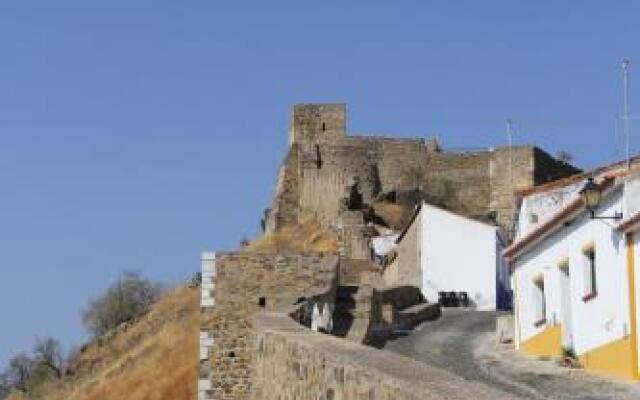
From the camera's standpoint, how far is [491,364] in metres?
20.2

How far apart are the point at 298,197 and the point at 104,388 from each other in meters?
18.2

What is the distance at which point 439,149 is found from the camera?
61781 mm

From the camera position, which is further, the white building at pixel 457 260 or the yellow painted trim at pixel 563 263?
the white building at pixel 457 260

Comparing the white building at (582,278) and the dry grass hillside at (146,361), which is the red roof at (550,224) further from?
the dry grass hillside at (146,361)

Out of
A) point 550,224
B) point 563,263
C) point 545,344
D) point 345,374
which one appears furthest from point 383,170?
point 345,374

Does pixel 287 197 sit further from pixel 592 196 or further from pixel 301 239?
pixel 592 196

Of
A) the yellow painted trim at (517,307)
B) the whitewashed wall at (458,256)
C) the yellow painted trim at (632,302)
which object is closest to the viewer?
the yellow painted trim at (632,302)

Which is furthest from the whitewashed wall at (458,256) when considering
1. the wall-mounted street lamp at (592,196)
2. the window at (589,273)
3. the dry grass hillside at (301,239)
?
the wall-mounted street lamp at (592,196)

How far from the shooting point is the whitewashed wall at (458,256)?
37781 mm

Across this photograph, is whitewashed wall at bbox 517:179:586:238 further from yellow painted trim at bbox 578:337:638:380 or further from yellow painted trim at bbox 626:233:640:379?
yellow painted trim at bbox 626:233:640:379

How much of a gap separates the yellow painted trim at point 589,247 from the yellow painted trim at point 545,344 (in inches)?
83.1

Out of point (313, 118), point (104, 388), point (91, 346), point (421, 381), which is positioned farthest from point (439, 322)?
point (313, 118)

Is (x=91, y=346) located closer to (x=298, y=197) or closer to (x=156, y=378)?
(x=298, y=197)

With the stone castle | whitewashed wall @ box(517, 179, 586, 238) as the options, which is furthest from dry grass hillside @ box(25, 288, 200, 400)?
whitewashed wall @ box(517, 179, 586, 238)
